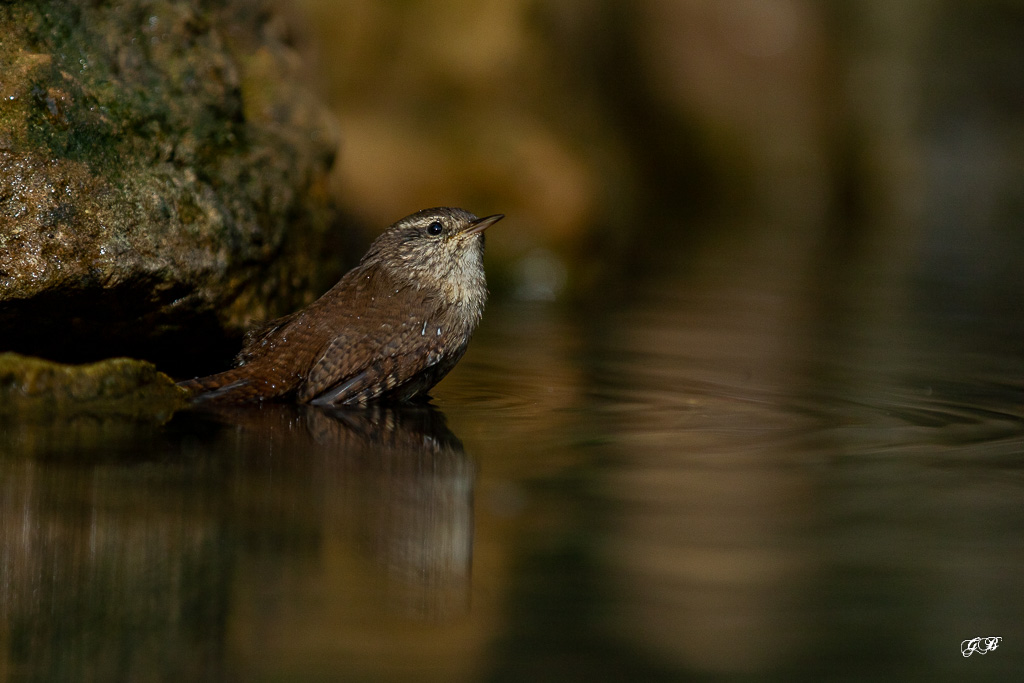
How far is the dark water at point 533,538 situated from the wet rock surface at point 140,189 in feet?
2.77

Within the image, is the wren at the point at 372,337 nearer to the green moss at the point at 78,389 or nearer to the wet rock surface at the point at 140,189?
the green moss at the point at 78,389

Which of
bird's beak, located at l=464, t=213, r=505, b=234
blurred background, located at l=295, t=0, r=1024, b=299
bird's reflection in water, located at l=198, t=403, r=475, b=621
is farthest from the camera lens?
blurred background, located at l=295, t=0, r=1024, b=299

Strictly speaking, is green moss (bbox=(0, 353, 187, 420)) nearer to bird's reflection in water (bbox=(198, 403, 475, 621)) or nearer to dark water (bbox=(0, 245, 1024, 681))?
dark water (bbox=(0, 245, 1024, 681))

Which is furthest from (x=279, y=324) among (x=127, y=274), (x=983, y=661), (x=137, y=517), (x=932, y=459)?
(x=983, y=661)

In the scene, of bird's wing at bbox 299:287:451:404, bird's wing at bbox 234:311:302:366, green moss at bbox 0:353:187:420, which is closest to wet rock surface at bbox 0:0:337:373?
bird's wing at bbox 234:311:302:366

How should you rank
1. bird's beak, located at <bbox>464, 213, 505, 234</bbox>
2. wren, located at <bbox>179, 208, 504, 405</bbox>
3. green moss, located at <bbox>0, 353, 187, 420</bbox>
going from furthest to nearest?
bird's beak, located at <bbox>464, 213, 505, 234</bbox> < wren, located at <bbox>179, 208, 504, 405</bbox> < green moss, located at <bbox>0, 353, 187, 420</bbox>

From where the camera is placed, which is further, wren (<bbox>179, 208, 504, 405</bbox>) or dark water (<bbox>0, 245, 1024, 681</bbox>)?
wren (<bbox>179, 208, 504, 405</bbox>)

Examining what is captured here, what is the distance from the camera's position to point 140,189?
5.35 metres

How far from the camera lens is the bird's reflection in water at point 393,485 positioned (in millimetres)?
2975

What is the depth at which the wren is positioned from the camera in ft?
16.9

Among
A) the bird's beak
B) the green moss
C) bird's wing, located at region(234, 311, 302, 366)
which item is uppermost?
the bird's beak

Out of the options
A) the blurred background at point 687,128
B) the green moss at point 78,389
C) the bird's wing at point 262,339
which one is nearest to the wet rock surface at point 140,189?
the bird's wing at point 262,339

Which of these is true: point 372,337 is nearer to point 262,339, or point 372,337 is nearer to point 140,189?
point 262,339

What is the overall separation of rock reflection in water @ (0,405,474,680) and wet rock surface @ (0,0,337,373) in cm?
96
